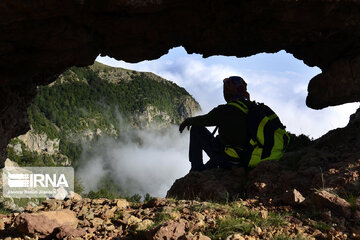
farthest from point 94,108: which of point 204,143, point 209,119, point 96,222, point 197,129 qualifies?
point 96,222

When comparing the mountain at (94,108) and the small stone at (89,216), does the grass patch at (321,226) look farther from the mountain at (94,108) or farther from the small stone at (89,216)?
the mountain at (94,108)

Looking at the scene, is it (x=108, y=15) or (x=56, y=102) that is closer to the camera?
(x=108, y=15)

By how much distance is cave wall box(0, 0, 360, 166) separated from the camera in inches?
324

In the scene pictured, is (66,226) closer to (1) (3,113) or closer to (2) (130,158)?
(1) (3,113)

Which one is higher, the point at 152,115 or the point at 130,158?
the point at 152,115

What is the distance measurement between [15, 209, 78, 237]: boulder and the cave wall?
511 cm

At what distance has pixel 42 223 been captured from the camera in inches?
165

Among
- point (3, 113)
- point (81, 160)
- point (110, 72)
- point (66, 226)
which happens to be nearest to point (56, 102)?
point (81, 160)

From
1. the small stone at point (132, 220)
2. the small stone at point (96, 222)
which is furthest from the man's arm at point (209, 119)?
the small stone at point (96, 222)

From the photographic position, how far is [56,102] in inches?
4459

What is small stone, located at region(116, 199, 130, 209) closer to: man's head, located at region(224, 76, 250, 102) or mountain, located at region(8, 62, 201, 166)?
man's head, located at region(224, 76, 250, 102)

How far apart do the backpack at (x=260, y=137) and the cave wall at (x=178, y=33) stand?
2975 mm

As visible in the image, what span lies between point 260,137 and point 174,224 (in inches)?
158

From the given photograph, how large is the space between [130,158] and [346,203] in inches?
5845
